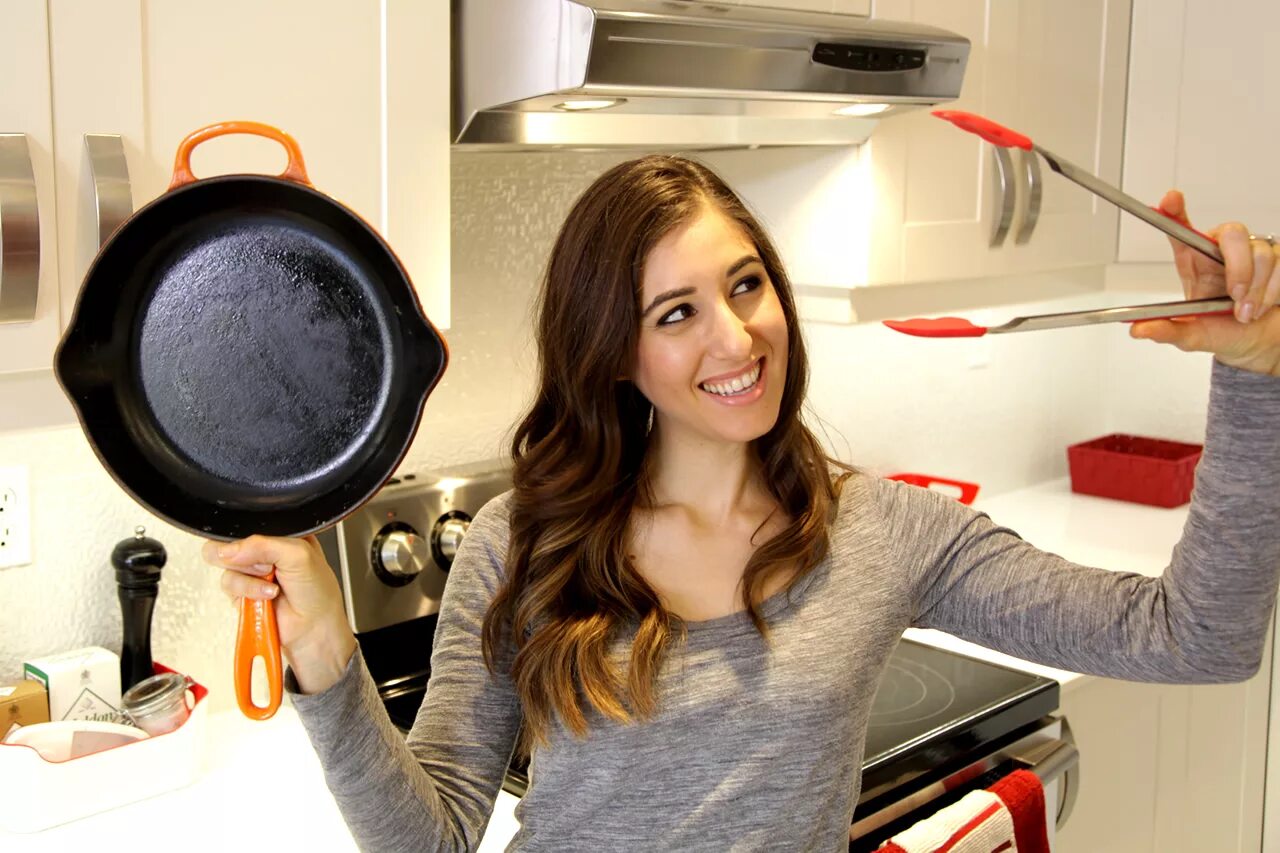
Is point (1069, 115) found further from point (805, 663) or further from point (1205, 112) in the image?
point (805, 663)

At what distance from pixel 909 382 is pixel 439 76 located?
152cm

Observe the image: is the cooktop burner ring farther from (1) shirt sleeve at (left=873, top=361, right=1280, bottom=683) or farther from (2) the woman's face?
→ (2) the woman's face

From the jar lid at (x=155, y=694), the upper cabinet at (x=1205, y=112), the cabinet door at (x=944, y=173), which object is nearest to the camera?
the jar lid at (x=155, y=694)

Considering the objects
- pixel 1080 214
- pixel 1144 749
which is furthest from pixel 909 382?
pixel 1144 749

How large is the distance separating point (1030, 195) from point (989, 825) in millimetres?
1126

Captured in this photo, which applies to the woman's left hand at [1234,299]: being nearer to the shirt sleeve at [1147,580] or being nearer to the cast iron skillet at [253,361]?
the shirt sleeve at [1147,580]

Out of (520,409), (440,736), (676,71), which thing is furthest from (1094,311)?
(520,409)

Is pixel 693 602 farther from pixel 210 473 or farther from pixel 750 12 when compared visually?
pixel 750 12

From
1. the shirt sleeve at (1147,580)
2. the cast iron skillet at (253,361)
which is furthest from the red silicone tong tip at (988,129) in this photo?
the cast iron skillet at (253,361)

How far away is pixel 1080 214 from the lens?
2.53 meters

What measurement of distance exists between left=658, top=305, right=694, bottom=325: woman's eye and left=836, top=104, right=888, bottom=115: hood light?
78 centimetres

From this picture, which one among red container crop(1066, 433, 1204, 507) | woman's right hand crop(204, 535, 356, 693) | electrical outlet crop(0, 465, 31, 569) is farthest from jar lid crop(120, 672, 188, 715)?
red container crop(1066, 433, 1204, 507)

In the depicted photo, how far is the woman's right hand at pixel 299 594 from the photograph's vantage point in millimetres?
902

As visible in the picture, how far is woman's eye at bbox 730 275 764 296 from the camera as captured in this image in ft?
4.14
